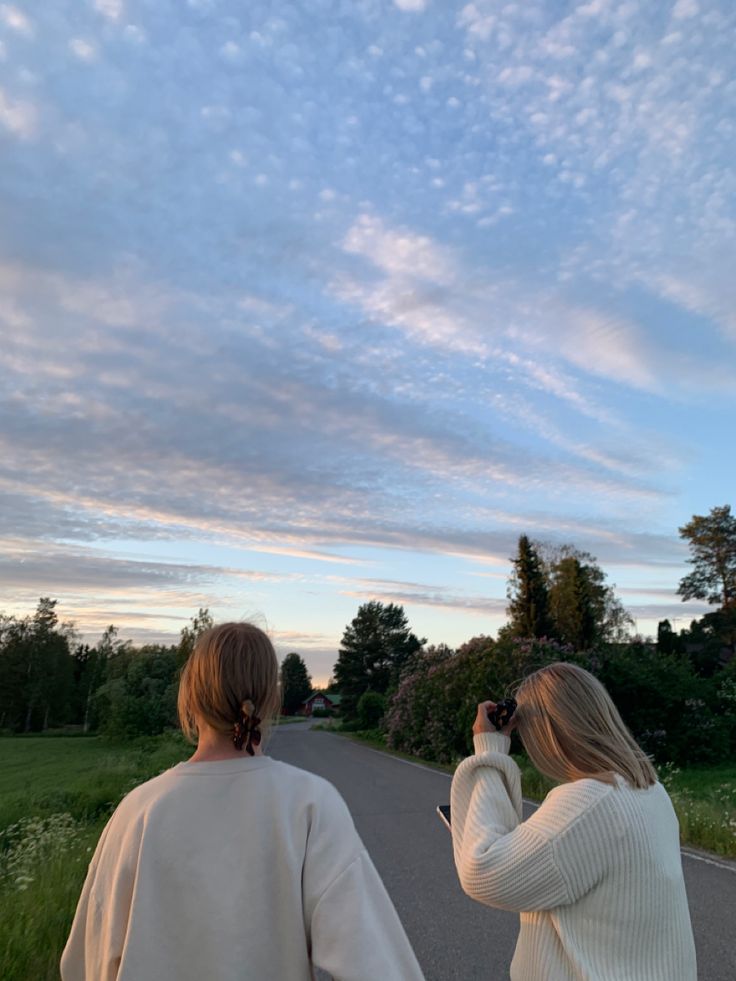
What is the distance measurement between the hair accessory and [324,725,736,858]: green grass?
863 cm

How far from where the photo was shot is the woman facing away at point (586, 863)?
6.22ft

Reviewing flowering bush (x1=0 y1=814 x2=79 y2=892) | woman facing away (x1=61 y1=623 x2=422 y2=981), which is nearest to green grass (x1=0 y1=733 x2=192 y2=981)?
flowering bush (x1=0 y1=814 x2=79 y2=892)

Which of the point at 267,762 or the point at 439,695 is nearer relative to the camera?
the point at 267,762

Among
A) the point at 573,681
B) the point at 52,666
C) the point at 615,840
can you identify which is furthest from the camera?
the point at 52,666

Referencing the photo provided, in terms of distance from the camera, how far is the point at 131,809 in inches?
76.3

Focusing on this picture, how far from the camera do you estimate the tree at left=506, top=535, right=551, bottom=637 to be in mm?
42594

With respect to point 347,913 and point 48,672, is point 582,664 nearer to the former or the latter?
point 347,913

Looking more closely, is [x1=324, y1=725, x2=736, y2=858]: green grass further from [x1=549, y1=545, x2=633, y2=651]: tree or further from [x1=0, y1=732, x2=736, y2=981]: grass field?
[x1=549, y1=545, x2=633, y2=651]: tree

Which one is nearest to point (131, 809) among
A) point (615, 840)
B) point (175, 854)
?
point (175, 854)

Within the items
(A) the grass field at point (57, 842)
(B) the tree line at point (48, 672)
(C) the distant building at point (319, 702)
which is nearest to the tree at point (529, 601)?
(A) the grass field at point (57, 842)

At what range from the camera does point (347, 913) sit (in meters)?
1.75

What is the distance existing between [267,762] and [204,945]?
0.42 metres

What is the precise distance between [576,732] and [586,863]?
0.32 metres

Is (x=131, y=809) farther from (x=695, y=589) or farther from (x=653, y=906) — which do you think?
(x=695, y=589)
